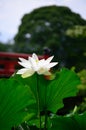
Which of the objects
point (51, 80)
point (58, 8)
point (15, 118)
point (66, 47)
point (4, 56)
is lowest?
point (15, 118)

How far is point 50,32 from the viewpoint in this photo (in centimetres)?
2608

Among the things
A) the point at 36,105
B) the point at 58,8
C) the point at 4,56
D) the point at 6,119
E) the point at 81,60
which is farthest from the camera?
the point at 58,8

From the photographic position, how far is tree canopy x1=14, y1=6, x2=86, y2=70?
907 inches

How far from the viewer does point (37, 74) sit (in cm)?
96

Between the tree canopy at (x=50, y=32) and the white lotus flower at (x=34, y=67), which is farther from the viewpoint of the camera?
the tree canopy at (x=50, y=32)

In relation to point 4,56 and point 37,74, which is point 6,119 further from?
point 4,56

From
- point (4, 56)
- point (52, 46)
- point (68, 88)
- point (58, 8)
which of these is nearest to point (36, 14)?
point (58, 8)

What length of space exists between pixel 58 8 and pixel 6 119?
1047 inches

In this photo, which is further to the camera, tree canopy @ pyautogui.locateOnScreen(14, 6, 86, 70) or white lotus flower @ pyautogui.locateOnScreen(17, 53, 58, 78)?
tree canopy @ pyautogui.locateOnScreen(14, 6, 86, 70)

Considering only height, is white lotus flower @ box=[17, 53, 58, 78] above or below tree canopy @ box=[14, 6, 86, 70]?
below

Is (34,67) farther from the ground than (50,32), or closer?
closer

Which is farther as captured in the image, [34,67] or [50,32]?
[50,32]

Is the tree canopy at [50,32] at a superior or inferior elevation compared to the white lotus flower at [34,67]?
superior

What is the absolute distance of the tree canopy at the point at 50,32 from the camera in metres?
23.0
